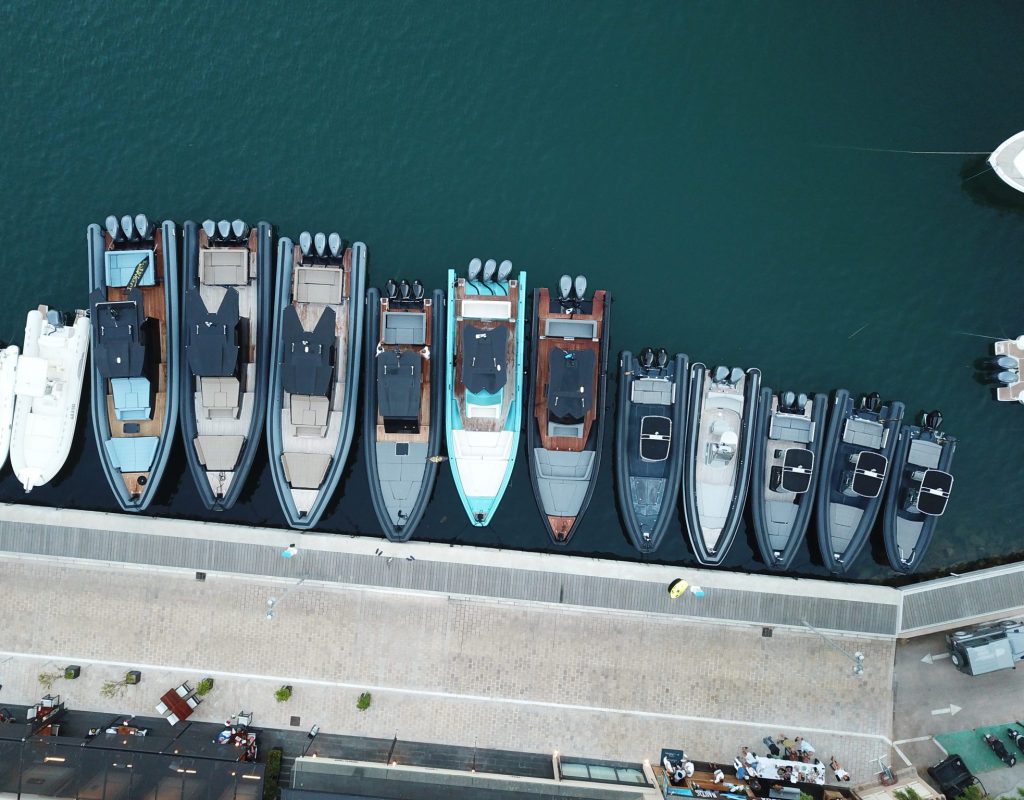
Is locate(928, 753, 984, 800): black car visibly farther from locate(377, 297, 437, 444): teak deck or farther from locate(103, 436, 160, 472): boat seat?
locate(103, 436, 160, 472): boat seat

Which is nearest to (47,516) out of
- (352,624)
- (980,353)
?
(352,624)

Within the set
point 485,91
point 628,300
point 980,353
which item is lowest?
point 980,353

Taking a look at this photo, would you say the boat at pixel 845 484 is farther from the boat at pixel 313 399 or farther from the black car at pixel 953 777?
the boat at pixel 313 399

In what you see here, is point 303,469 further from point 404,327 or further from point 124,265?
point 124,265

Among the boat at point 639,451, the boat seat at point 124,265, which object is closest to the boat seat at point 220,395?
the boat seat at point 124,265

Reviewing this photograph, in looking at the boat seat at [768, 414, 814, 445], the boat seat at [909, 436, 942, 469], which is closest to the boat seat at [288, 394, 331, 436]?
the boat seat at [768, 414, 814, 445]

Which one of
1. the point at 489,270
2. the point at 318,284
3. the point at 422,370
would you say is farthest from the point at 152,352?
the point at 489,270

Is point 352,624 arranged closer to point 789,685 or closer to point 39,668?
point 39,668
